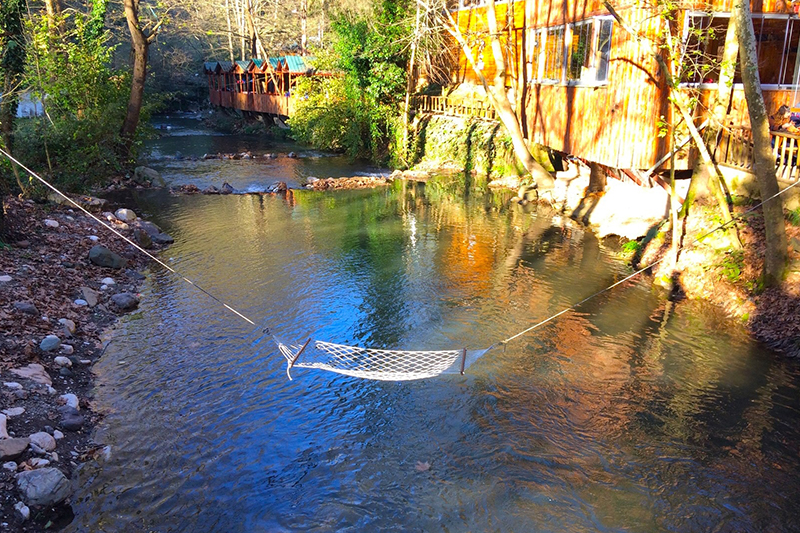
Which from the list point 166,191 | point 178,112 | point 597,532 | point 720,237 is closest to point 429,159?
point 166,191

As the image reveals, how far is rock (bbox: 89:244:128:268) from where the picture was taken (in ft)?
33.9

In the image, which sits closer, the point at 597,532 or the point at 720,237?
the point at 597,532

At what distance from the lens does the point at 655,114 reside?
36.2 feet

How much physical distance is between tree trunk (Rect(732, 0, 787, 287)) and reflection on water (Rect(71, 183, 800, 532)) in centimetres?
149

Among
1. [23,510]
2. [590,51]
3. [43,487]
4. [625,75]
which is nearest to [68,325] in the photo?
[43,487]

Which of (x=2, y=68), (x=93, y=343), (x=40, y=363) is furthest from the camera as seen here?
(x=2, y=68)

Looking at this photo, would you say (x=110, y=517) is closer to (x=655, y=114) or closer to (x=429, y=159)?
(x=655, y=114)

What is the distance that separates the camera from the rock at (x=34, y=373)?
6.31m

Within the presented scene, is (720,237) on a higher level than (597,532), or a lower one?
higher

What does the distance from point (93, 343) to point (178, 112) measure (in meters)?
47.4

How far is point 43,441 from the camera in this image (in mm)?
5453

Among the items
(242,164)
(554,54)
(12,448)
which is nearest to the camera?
(12,448)

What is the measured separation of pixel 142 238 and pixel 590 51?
9.91m

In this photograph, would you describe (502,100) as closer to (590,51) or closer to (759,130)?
(590,51)
